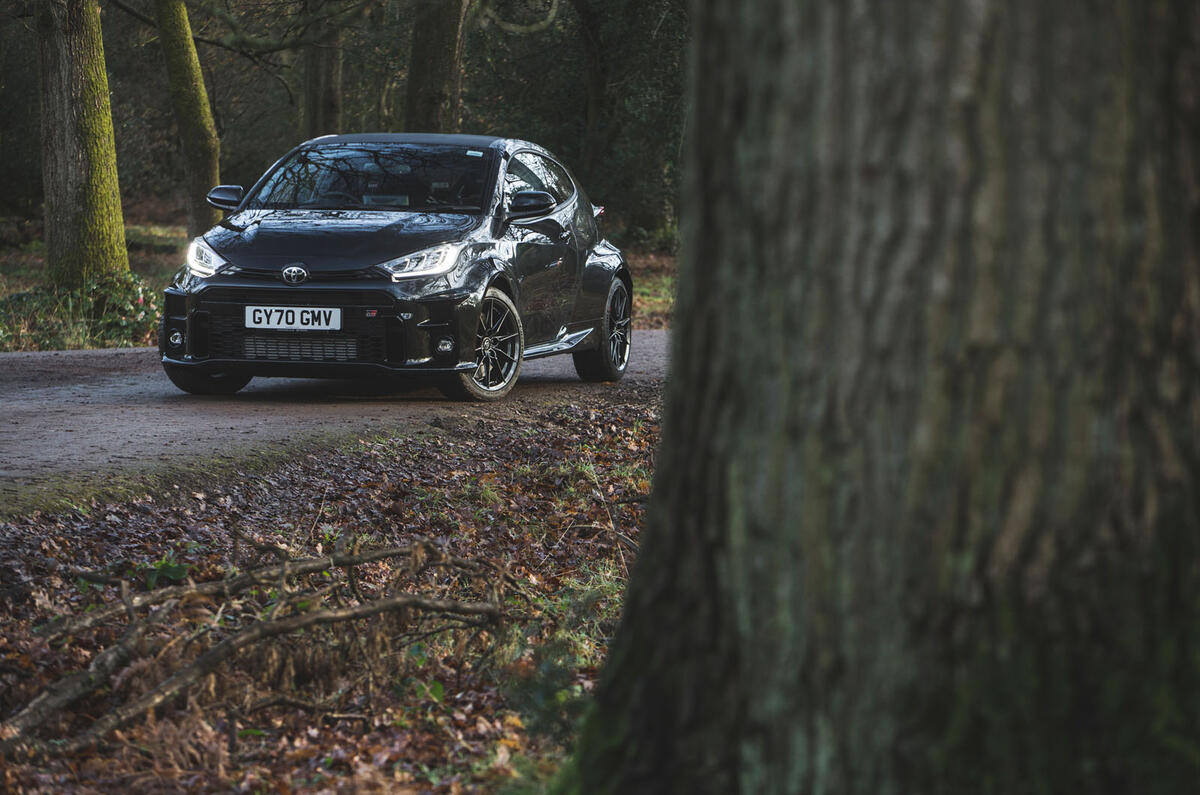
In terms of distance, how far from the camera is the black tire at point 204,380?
32.3ft

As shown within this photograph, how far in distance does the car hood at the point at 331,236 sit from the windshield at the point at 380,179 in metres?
0.23

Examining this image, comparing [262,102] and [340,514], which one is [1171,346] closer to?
[340,514]

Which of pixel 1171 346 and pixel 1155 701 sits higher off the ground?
pixel 1171 346

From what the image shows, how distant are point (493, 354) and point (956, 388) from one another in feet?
25.5

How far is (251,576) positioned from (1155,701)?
2.67m

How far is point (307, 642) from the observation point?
4102 millimetres

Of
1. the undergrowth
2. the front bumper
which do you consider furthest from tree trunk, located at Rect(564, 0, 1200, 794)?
the undergrowth

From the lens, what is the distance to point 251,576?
164 inches

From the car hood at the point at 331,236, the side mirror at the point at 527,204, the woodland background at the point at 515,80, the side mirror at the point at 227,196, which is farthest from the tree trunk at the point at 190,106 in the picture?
the side mirror at the point at 527,204

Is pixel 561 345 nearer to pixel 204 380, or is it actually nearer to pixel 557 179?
pixel 557 179

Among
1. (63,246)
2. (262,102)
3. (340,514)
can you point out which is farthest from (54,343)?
(262,102)

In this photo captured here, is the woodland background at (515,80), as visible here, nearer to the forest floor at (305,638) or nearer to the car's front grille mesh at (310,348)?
the car's front grille mesh at (310,348)

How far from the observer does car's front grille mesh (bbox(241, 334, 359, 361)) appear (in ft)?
29.9

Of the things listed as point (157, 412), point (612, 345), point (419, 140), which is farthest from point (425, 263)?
point (612, 345)
